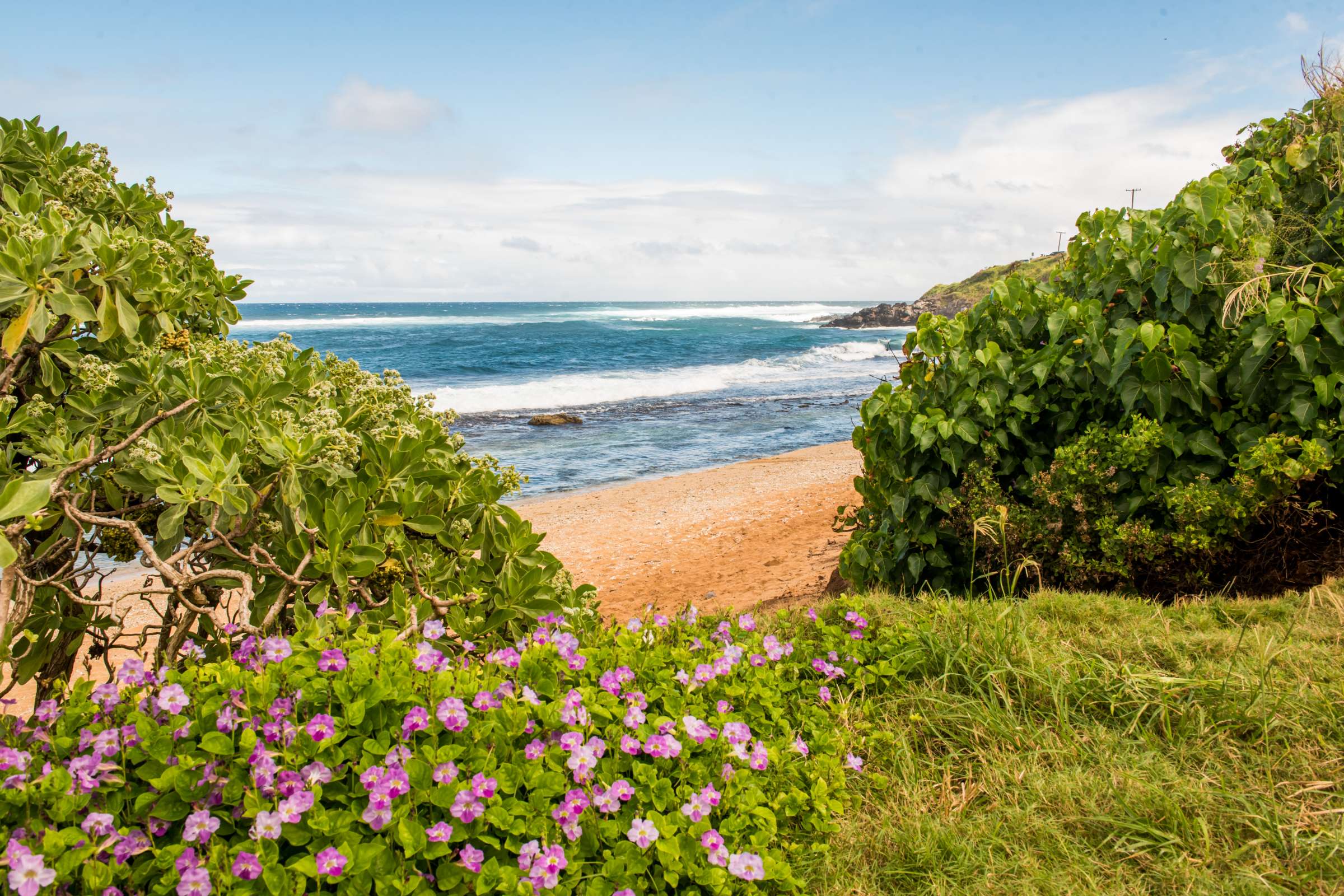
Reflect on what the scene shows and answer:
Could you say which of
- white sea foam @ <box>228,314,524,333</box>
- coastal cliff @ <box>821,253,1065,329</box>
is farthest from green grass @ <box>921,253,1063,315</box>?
white sea foam @ <box>228,314,524,333</box>

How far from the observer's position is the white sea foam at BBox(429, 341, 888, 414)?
26531 millimetres

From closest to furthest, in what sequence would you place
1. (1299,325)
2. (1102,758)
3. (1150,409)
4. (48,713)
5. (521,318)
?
(48,713) → (1102,758) → (1299,325) → (1150,409) → (521,318)

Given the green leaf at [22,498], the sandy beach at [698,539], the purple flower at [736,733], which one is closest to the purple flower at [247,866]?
the green leaf at [22,498]

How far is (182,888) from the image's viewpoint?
5.57ft

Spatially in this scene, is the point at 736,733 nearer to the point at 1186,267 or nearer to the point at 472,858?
the point at 472,858

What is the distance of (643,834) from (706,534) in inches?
297

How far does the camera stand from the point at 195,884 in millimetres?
1697

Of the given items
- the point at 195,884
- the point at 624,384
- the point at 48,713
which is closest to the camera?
the point at 195,884

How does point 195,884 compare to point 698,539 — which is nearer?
point 195,884

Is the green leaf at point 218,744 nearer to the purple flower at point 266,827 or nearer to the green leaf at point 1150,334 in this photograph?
the purple flower at point 266,827

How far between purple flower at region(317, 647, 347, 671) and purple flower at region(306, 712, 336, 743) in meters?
0.17

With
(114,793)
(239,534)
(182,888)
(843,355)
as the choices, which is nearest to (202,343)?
(239,534)

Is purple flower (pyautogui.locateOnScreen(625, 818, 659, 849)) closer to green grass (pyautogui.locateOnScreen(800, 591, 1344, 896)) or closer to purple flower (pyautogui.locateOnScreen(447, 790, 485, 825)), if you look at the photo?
purple flower (pyautogui.locateOnScreen(447, 790, 485, 825))

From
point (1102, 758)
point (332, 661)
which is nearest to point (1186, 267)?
point (1102, 758)
